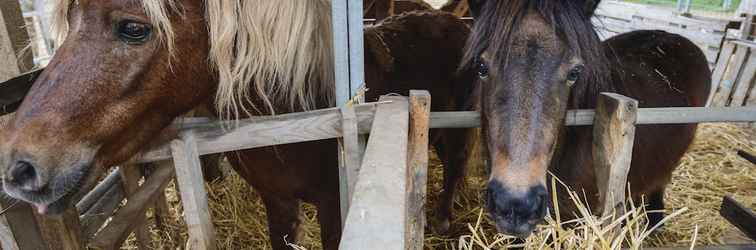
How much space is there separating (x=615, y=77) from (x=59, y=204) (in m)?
2.32

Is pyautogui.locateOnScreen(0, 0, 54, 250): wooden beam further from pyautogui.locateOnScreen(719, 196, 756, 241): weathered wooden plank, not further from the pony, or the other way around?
pyautogui.locateOnScreen(719, 196, 756, 241): weathered wooden plank

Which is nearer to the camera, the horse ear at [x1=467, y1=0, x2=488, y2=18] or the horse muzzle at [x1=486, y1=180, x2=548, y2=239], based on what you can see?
the horse muzzle at [x1=486, y1=180, x2=548, y2=239]

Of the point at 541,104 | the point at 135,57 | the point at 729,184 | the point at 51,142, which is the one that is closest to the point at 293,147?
the point at 135,57

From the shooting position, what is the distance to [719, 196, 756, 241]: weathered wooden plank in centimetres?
210

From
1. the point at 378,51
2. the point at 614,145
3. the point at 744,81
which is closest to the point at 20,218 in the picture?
the point at 378,51

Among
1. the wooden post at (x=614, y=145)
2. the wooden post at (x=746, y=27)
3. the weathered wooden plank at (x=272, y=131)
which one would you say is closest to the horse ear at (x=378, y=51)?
the weathered wooden plank at (x=272, y=131)

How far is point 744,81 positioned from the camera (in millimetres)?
4734

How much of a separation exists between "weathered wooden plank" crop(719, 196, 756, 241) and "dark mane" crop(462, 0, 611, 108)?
117 cm

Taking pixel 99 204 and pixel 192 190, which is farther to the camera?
Result: pixel 99 204

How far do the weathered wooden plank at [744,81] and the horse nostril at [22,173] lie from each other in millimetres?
6052

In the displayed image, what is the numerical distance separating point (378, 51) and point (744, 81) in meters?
4.67

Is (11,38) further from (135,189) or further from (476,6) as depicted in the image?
(476,6)

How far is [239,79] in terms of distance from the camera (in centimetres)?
145

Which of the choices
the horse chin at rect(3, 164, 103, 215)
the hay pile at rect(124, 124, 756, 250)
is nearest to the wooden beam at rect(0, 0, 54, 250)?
the horse chin at rect(3, 164, 103, 215)
